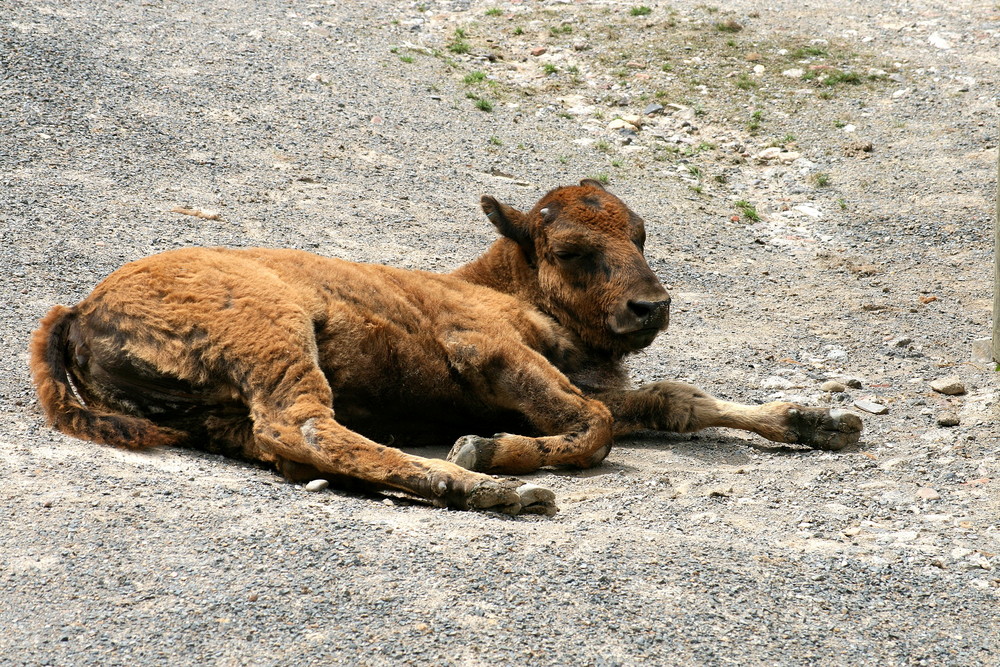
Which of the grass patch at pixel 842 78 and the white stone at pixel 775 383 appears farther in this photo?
the grass patch at pixel 842 78

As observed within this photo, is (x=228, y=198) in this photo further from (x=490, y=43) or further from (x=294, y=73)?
(x=490, y=43)

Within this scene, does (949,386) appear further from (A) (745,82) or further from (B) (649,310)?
(A) (745,82)

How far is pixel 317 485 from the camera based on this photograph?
5820mm

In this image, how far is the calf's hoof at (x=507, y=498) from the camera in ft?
18.1

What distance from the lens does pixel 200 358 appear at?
6016mm

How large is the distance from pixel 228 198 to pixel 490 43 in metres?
6.51

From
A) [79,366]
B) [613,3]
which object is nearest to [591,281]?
[79,366]

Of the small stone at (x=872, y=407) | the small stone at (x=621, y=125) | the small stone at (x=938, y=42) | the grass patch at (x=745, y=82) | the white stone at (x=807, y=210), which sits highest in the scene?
the small stone at (x=938, y=42)

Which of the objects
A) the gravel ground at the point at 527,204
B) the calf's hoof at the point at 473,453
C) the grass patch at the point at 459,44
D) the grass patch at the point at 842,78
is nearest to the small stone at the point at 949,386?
the gravel ground at the point at 527,204

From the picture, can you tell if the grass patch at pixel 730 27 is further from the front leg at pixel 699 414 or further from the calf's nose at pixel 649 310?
the calf's nose at pixel 649 310

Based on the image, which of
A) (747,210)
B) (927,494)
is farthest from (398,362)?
(747,210)

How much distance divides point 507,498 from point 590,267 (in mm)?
2544

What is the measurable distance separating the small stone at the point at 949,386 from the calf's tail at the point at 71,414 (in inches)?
209

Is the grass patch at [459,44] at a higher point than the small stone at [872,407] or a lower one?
higher
